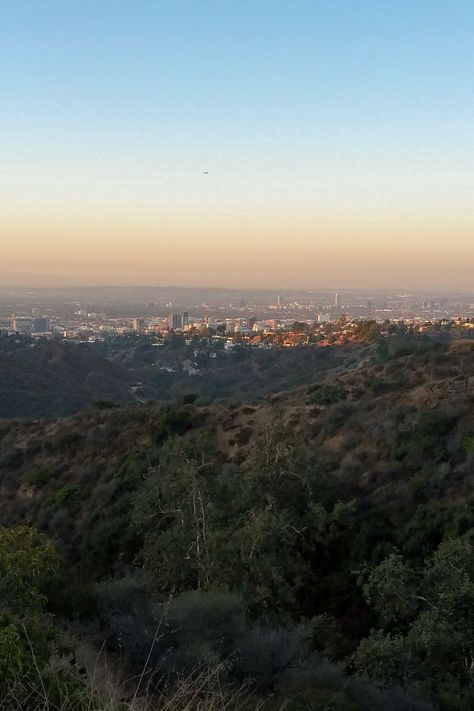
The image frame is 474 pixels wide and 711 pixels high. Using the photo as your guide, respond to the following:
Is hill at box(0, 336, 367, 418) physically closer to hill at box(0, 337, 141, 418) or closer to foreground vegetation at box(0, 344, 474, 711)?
hill at box(0, 337, 141, 418)

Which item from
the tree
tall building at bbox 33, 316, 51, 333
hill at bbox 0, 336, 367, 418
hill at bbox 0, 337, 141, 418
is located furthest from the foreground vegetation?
tall building at bbox 33, 316, 51, 333

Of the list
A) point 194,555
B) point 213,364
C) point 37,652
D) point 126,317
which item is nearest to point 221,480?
point 194,555

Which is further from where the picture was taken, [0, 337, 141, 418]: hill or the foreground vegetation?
[0, 337, 141, 418]: hill

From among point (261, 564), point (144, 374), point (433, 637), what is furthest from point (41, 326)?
point (433, 637)

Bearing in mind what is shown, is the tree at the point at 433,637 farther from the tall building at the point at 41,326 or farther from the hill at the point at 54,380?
the tall building at the point at 41,326

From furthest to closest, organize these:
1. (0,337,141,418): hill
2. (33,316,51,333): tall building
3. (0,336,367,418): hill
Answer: (33,316,51,333): tall building → (0,336,367,418): hill → (0,337,141,418): hill

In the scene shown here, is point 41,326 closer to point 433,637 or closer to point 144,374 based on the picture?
point 144,374

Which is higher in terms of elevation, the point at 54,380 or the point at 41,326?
the point at 41,326

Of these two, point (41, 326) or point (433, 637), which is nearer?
point (433, 637)

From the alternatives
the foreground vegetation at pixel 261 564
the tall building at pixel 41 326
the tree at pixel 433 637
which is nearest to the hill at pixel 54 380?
the foreground vegetation at pixel 261 564
